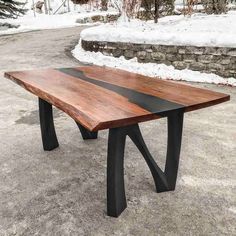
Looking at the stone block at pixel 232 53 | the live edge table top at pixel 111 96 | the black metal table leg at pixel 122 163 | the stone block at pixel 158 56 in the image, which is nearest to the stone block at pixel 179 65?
the stone block at pixel 158 56

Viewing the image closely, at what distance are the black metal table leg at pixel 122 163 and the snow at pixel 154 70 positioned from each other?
3.91 metres

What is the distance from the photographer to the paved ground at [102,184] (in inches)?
90.0

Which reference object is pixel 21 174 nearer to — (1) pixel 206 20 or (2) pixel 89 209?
(2) pixel 89 209

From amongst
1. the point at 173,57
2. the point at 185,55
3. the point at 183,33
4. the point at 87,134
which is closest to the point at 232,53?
the point at 185,55

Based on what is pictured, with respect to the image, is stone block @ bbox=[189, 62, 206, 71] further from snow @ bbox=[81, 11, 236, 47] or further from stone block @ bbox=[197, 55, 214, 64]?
snow @ bbox=[81, 11, 236, 47]

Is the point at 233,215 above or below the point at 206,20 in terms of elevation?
below

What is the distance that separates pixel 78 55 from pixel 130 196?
272 inches

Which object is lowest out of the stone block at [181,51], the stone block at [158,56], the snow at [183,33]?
the stone block at [158,56]

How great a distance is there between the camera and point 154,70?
7.13 metres

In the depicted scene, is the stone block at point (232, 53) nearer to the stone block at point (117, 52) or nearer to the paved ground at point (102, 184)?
the paved ground at point (102, 184)

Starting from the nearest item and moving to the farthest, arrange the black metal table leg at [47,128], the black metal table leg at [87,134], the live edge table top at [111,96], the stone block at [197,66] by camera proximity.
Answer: the live edge table top at [111,96] → the black metal table leg at [47,128] → the black metal table leg at [87,134] → the stone block at [197,66]

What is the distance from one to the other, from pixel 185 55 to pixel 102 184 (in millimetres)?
4563

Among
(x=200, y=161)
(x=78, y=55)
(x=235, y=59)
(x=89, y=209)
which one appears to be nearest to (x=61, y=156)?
(x=89, y=209)

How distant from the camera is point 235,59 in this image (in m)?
6.11
